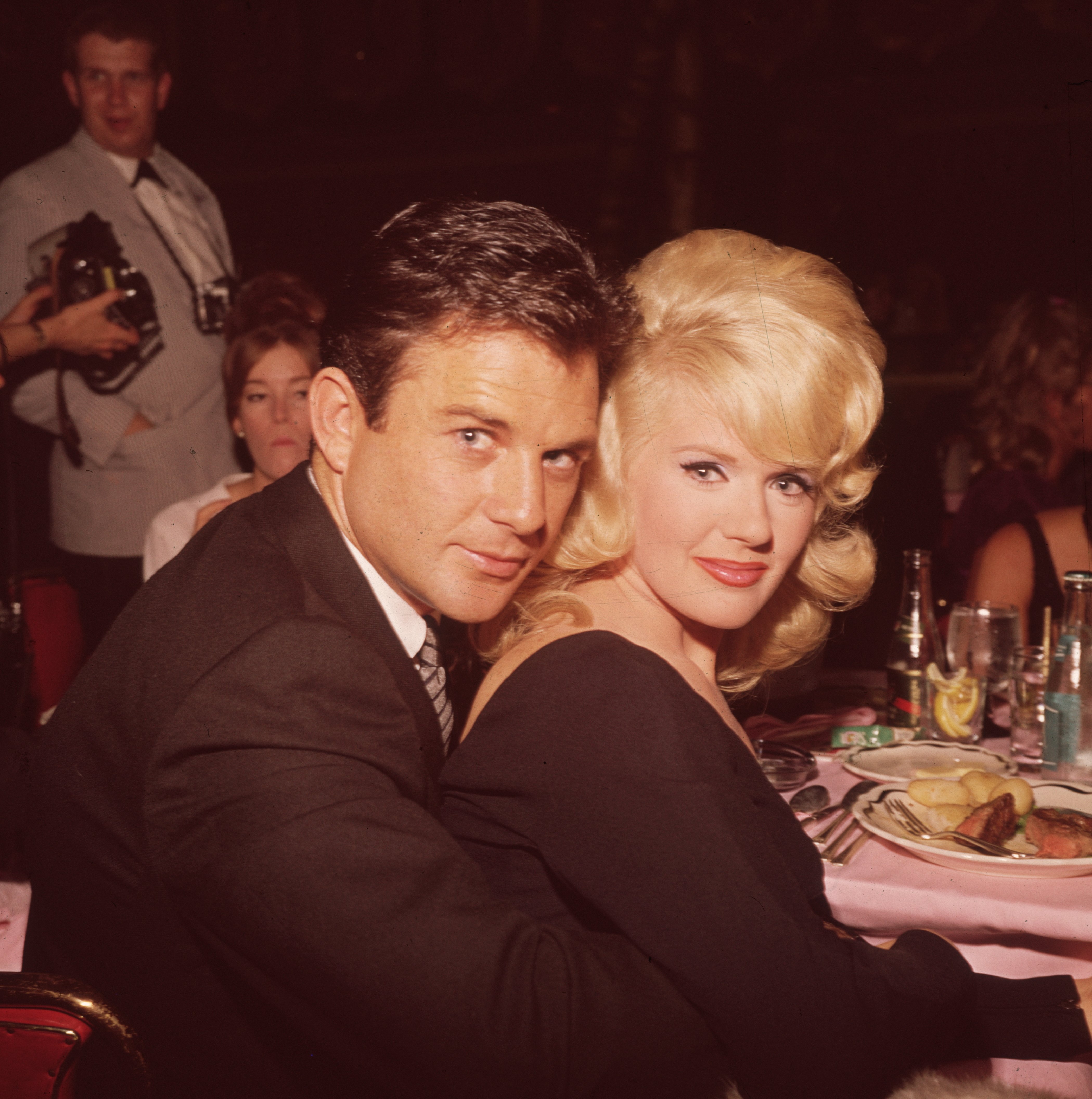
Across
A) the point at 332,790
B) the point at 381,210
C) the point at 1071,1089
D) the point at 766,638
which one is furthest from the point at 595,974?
the point at 381,210

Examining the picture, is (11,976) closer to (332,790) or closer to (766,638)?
(332,790)

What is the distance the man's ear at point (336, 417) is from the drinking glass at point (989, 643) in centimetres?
152

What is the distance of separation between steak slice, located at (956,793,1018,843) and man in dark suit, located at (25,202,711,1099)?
0.61m

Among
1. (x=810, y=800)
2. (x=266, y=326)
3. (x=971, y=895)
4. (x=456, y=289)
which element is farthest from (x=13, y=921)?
(x=266, y=326)

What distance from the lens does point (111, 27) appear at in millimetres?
3309

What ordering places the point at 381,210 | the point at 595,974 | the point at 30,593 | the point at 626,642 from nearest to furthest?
the point at 595,974 → the point at 626,642 → the point at 30,593 → the point at 381,210

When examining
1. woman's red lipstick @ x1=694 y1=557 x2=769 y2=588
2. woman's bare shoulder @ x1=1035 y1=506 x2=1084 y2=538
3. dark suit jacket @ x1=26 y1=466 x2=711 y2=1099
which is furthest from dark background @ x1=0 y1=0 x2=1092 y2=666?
dark suit jacket @ x1=26 y1=466 x2=711 y2=1099

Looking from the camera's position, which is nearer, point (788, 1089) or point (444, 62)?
point (788, 1089)

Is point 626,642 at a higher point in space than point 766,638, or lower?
higher

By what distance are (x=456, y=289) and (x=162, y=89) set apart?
2.96m

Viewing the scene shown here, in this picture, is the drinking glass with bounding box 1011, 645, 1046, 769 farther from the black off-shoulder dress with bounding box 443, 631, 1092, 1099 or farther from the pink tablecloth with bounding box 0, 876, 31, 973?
the pink tablecloth with bounding box 0, 876, 31, 973

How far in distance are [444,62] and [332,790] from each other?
14.5ft

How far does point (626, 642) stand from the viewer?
47.8 inches

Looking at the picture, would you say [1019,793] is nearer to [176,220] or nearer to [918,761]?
[918,761]
